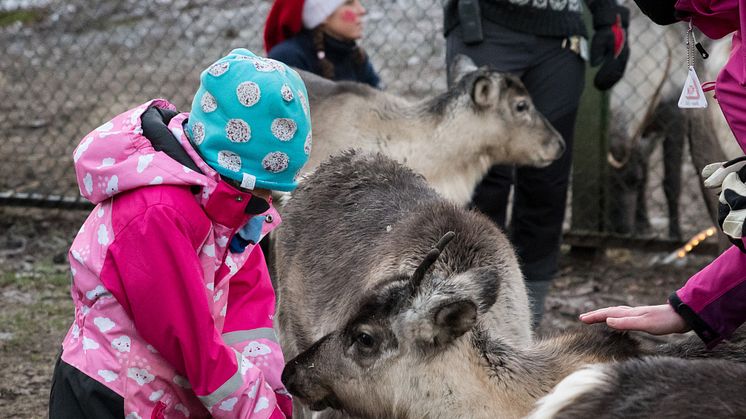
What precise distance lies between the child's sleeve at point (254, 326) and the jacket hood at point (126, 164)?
56 centimetres

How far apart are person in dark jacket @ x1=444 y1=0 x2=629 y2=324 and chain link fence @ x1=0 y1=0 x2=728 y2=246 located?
Result: 4.11ft

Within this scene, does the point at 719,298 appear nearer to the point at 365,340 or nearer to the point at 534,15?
the point at 365,340

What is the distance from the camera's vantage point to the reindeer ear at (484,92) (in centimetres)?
536

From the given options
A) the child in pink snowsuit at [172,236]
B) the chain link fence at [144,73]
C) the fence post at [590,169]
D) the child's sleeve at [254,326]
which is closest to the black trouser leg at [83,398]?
the child in pink snowsuit at [172,236]

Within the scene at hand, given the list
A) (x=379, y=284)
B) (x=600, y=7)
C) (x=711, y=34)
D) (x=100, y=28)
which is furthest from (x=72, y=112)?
(x=711, y=34)

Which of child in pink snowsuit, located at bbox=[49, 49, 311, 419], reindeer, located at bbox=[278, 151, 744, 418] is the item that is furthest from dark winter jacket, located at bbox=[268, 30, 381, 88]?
child in pink snowsuit, located at bbox=[49, 49, 311, 419]

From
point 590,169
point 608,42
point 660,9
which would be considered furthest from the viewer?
point 590,169

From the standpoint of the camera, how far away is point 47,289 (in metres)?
5.83

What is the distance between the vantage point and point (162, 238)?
2742 mm


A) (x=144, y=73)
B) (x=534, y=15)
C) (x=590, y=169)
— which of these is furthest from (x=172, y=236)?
(x=144, y=73)

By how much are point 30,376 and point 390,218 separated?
1.93 m

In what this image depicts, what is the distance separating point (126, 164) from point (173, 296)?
36 cm

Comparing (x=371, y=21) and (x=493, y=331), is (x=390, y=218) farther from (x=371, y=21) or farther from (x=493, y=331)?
(x=371, y=21)

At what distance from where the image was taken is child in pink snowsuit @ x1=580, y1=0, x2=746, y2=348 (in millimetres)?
2500
